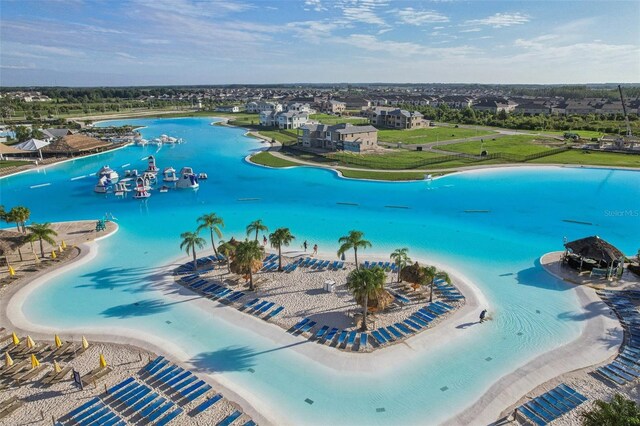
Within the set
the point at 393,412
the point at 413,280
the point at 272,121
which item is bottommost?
the point at 393,412

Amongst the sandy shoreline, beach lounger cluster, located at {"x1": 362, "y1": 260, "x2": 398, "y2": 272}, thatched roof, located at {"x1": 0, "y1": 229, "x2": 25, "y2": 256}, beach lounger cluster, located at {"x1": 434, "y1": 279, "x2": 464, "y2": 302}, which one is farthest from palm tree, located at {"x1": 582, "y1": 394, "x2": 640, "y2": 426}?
thatched roof, located at {"x1": 0, "y1": 229, "x2": 25, "y2": 256}

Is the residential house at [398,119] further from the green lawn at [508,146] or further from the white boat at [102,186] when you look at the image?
the white boat at [102,186]

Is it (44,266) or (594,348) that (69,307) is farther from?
(594,348)

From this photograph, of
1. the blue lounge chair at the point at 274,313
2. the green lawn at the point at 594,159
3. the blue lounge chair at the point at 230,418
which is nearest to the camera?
the blue lounge chair at the point at 230,418

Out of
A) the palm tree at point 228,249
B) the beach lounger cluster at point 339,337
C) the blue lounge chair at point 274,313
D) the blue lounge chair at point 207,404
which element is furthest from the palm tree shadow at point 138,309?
the blue lounge chair at point 207,404

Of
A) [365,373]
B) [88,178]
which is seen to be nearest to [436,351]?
[365,373]

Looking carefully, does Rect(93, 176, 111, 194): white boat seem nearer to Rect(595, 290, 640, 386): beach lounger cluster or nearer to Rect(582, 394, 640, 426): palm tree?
Rect(595, 290, 640, 386): beach lounger cluster

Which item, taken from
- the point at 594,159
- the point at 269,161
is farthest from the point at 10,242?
the point at 594,159
